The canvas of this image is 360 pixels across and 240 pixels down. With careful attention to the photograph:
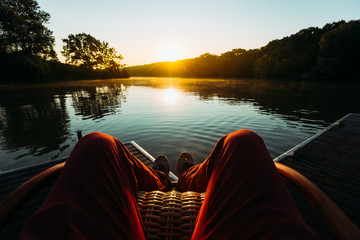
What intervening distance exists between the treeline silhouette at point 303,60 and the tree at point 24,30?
234 feet

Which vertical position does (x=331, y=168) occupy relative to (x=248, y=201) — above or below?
below

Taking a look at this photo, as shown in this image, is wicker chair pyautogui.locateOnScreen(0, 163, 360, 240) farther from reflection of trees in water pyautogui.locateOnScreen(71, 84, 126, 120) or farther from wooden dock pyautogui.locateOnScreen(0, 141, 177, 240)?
reflection of trees in water pyautogui.locateOnScreen(71, 84, 126, 120)

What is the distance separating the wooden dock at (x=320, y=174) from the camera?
2.27 meters

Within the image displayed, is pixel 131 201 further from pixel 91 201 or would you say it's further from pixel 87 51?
pixel 87 51

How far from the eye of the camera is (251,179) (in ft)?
3.56

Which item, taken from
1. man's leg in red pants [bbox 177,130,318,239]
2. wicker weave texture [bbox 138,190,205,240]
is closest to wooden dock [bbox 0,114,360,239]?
wicker weave texture [bbox 138,190,205,240]

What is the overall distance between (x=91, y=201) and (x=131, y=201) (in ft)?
1.22

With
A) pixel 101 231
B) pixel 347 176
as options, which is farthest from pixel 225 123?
pixel 101 231

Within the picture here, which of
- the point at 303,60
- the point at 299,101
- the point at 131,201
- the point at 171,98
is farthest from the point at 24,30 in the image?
the point at 303,60

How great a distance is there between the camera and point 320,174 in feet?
11.3

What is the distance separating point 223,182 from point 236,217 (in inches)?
10.6

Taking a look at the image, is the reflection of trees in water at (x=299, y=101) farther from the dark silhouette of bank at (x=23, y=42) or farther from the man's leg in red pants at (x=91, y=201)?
the dark silhouette of bank at (x=23, y=42)

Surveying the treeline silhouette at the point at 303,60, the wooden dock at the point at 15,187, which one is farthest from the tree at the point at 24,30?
the treeline silhouette at the point at 303,60

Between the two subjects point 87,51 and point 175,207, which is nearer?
point 175,207
